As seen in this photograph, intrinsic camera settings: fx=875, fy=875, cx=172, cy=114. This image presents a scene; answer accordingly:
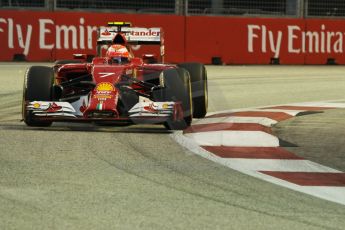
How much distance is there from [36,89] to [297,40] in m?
14.3

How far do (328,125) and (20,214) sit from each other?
5481 mm

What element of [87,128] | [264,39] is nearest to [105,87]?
[87,128]

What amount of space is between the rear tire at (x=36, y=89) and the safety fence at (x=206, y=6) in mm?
11865

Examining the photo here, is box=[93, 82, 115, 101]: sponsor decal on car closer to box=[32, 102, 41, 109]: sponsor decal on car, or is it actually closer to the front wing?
the front wing

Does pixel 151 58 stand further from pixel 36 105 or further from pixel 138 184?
pixel 138 184

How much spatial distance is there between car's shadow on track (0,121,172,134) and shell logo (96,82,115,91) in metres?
0.43

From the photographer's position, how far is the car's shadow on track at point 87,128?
29.8 feet

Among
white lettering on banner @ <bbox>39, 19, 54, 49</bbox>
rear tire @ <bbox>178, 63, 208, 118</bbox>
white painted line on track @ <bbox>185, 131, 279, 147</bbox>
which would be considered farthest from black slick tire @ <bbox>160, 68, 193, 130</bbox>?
white lettering on banner @ <bbox>39, 19, 54, 49</bbox>

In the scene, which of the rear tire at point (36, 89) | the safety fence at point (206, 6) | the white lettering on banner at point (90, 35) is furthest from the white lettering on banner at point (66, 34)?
the rear tire at point (36, 89)

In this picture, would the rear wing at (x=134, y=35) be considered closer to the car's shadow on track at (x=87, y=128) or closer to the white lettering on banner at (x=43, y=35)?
the car's shadow on track at (x=87, y=128)

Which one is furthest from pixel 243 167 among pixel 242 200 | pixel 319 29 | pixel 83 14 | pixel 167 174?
pixel 319 29

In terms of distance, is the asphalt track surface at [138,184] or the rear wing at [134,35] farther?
the rear wing at [134,35]

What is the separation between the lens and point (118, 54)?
1080 cm

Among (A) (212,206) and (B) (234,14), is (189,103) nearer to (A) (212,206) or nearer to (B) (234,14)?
(A) (212,206)
